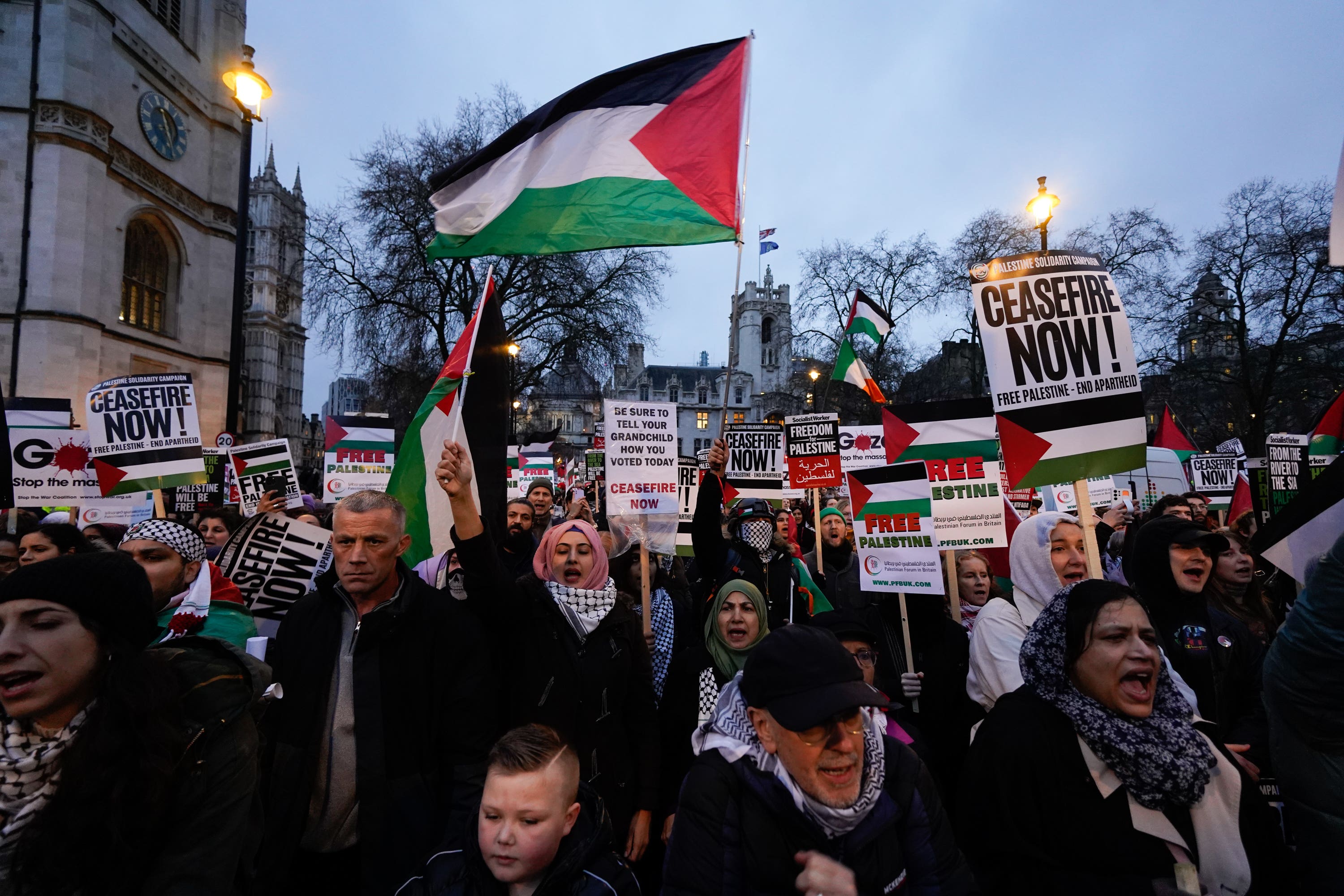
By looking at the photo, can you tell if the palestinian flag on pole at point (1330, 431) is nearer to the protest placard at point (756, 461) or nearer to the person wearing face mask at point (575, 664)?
the person wearing face mask at point (575, 664)

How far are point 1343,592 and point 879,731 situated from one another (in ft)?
3.79

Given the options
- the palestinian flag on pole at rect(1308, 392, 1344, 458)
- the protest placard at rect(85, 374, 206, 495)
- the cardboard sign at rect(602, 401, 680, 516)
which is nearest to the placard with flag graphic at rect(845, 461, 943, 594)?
the cardboard sign at rect(602, 401, 680, 516)

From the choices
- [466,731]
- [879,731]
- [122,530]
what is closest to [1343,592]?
[879,731]

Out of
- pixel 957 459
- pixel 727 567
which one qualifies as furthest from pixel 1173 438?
pixel 727 567

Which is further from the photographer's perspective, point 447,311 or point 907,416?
point 447,311

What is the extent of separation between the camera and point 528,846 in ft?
6.69

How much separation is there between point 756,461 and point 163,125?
2185cm

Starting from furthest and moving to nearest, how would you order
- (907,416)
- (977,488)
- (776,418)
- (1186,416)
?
(1186,416)
(776,418)
(907,416)
(977,488)

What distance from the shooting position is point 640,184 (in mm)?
4832

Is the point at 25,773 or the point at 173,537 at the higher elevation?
the point at 173,537

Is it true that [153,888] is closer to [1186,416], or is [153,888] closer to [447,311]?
[447,311]

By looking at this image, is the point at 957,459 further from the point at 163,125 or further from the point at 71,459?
the point at 163,125

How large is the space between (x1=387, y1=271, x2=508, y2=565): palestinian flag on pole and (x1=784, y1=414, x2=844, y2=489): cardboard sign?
5.49 metres

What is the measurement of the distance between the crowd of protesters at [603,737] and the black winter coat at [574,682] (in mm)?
13
